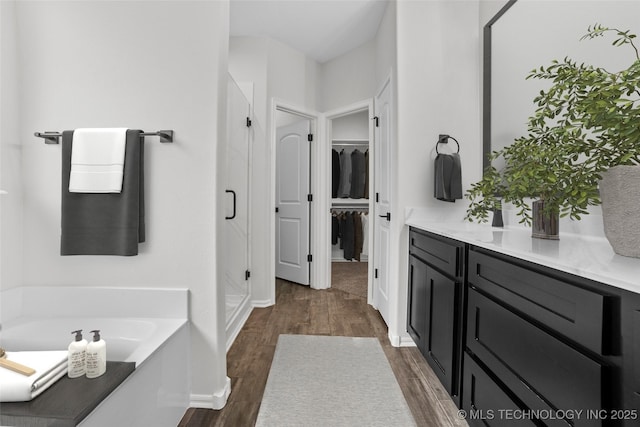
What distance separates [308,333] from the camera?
8.79 ft

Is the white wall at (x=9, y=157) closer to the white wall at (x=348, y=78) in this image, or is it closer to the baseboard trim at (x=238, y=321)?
the baseboard trim at (x=238, y=321)

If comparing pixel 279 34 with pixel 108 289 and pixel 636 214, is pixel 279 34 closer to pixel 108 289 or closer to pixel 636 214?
pixel 108 289

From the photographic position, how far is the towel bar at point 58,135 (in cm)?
159

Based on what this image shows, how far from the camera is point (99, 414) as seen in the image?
1.04 metres

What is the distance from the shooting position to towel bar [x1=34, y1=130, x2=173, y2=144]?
5.22 feet

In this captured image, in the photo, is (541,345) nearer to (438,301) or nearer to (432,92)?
(438,301)

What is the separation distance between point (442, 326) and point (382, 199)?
4.86ft

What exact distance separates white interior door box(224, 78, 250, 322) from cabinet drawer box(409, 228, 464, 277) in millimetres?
1368

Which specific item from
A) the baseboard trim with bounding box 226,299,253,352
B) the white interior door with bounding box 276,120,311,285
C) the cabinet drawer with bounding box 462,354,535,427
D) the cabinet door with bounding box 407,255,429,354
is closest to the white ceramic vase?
the cabinet drawer with bounding box 462,354,535,427

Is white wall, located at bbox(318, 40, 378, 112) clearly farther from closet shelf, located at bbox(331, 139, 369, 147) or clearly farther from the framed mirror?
closet shelf, located at bbox(331, 139, 369, 147)

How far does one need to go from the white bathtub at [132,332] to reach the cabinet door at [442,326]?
1.30m

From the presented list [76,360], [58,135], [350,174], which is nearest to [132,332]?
[76,360]

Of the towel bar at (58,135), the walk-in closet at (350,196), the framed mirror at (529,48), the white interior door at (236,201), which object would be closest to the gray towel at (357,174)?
the walk-in closet at (350,196)

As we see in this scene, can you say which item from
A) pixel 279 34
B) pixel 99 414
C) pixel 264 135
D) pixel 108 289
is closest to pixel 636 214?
pixel 99 414
